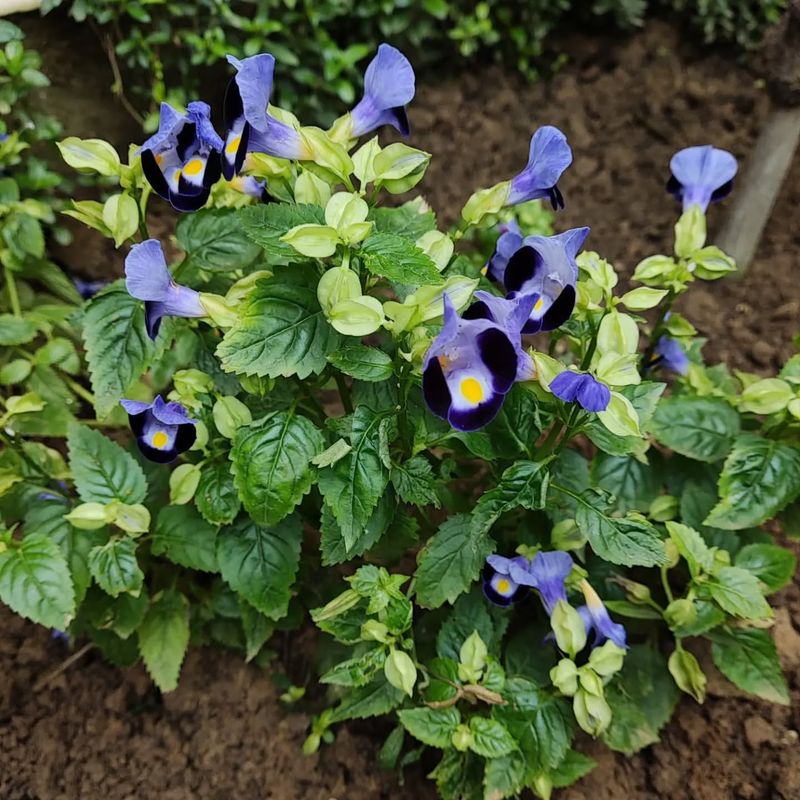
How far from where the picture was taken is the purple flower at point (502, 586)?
62.0 inches

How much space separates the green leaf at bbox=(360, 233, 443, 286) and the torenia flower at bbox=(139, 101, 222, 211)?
309 millimetres

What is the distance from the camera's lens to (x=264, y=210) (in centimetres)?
137

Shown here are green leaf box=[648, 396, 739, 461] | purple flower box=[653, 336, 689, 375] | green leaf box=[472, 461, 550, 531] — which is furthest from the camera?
purple flower box=[653, 336, 689, 375]

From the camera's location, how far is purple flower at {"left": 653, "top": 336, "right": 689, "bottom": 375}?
6.21ft

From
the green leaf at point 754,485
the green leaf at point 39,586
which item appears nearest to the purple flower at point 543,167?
the green leaf at point 754,485

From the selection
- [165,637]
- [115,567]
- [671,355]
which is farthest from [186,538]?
[671,355]

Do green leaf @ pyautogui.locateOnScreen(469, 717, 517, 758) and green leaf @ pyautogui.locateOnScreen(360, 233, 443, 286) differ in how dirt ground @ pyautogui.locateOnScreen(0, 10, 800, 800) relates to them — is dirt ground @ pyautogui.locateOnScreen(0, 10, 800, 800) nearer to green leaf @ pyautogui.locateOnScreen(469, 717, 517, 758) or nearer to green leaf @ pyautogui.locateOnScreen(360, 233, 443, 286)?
green leaf @ pyautogui.locateOnScreen(469, 717, 517, 758)

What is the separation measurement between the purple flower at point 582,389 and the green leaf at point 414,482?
1.00ft

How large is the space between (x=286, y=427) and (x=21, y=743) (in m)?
1.06

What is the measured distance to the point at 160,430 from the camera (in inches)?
58.6

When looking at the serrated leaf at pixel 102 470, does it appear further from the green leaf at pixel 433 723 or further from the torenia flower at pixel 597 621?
the torenia flower at pixel 597 621

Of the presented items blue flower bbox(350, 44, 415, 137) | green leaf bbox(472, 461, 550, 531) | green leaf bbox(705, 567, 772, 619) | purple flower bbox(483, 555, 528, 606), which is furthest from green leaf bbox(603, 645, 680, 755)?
blue flower bbox(350, 44, 415, 137)

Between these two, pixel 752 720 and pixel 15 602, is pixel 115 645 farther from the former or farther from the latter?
pixel 752 720

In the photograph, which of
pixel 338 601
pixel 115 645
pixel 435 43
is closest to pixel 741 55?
pixel 435 43
